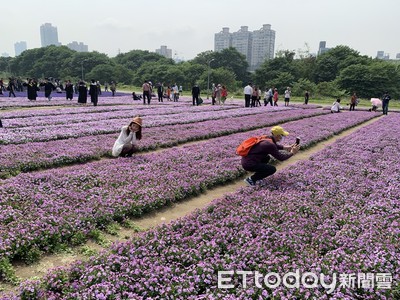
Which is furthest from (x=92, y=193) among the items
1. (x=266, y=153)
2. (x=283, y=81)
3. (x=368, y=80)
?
(x=283, y=81)

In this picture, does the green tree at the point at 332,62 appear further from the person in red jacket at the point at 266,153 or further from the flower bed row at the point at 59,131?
the person in red jacket at the point at 266,153

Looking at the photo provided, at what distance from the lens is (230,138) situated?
16.7m

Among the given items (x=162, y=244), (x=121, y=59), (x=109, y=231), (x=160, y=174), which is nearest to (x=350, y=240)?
(x=162, y=244)

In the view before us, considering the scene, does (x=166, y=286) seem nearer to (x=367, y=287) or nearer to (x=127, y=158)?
(x=367, y=287)

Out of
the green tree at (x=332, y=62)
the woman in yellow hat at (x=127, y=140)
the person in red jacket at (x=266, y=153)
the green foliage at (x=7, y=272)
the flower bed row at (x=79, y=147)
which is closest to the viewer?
the green foliage at (x=7, y=272)

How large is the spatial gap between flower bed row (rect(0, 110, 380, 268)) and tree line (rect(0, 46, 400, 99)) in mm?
48556

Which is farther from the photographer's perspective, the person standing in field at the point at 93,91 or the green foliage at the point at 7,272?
the person standing in field at the point at 93,91

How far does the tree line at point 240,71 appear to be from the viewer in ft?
232

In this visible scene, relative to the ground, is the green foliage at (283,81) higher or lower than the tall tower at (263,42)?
lower

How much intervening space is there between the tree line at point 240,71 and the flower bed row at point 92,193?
48.6 meters

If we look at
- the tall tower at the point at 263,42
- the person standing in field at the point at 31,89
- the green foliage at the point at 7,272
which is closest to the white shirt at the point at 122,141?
the green foliage at the point at 7,272

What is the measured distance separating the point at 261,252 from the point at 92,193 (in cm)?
454

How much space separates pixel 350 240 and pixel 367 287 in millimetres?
1373

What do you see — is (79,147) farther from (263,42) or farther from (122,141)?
(263,42)
